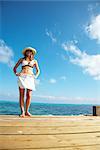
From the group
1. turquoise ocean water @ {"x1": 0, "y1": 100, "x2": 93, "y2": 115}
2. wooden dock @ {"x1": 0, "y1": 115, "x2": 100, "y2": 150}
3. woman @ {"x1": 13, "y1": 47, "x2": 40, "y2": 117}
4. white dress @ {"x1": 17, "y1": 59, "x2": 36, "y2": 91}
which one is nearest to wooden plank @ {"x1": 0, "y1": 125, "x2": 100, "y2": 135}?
wooden dock @ {"x1": 0, "y1": 115, "x2": 100, "y2": 150}

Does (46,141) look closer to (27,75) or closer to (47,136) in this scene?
(47,136)

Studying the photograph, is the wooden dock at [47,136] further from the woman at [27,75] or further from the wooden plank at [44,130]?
the woman at [27,75]

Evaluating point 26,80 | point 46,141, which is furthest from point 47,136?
point 26,80

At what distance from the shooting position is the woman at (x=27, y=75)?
4.12 m

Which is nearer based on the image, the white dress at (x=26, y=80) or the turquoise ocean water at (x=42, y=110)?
the white dress at (x=26, y=80)

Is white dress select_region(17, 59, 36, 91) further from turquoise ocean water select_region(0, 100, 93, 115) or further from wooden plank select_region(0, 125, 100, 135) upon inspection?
turquoise ocean water select_region(0, 100, 93, 115)

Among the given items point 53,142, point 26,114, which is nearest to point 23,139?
point 53,142

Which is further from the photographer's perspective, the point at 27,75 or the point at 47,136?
the point at 27,75

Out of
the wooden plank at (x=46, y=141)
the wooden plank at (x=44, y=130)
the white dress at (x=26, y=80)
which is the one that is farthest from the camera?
the white dress at (x=26, y=80)

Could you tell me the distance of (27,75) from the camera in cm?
422

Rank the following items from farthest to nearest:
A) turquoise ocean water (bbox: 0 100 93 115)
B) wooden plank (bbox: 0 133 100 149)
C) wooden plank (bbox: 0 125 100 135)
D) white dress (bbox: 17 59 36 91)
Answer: turquoise ocean water (bbox: 0 100 93 115) < white dress (bbox: 17 59 36 91) < wooden plank (bbox: 0 125 100 135) < wooden plank (bbox: 0 133 100 149)

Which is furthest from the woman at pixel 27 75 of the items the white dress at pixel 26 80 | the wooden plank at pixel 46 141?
the wooden plank at pixel 46 141

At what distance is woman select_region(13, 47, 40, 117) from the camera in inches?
162

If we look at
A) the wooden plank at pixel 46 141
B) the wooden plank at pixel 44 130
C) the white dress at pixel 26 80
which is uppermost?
the white dress at pixel 26 80
